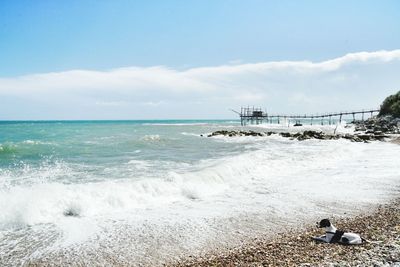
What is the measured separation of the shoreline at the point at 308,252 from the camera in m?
6.25

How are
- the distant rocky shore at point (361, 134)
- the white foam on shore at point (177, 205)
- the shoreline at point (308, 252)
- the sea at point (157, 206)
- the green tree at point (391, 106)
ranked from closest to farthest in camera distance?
the shoreline at point (308, 252), the sea at point (157, 206), the white foam on shore at point (177, 205), the distant rocky shore at point (361, 134), the green tree at point (391, 106)

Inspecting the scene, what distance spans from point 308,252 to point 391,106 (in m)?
58.5

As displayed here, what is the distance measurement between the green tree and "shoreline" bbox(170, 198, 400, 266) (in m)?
52.2

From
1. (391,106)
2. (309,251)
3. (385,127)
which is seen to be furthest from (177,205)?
(391,106)

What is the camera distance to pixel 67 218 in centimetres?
946

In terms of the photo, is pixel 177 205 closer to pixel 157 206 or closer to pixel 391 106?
pixel 157 206

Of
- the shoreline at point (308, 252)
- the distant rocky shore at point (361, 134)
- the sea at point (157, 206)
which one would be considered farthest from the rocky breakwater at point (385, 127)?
the shoreline at point (308, 252)

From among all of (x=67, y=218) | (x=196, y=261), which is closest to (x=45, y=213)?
(x=67, y=218)

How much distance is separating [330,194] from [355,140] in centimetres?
2537

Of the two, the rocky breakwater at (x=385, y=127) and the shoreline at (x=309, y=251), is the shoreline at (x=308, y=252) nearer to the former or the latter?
the shoreline at (x=309, y=251)

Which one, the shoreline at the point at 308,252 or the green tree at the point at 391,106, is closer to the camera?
the shoreline at the point at 308,252

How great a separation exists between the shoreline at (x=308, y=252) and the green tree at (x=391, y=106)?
52.2 m

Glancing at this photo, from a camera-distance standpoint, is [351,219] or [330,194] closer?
[351,219]

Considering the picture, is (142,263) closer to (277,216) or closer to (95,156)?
(277,216)
